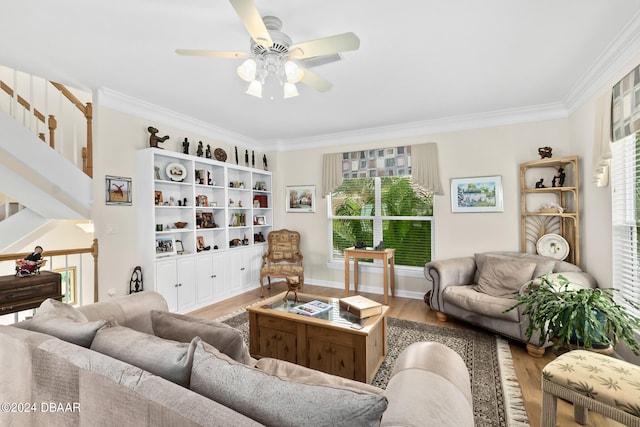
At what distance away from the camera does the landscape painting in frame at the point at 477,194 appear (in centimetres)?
395

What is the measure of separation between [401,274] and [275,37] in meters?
3.67

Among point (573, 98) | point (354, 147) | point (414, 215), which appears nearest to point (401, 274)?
point (414, 215)

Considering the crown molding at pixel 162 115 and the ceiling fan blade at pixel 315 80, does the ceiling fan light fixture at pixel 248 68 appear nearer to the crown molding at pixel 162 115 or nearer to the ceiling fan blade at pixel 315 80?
the ceiling fan blade at pixel 315 80

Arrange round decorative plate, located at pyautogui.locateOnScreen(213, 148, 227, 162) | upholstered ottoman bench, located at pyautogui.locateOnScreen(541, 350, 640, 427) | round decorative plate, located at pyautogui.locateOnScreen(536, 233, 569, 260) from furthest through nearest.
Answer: round decorative plate, located at pyautogui.locateOnScreen(213, 148, 227, 162)
round decorative plate, located at pyautogui.locateOnScreen(536, 233, 569, 260)
upholstered ottoman bench, located at pyautogui.locateOnScreen(541, 350, 640, 427)

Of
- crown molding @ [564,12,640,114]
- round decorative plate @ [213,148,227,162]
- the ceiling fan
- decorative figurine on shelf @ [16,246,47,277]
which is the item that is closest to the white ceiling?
crown molding @ [564,12,640,114]

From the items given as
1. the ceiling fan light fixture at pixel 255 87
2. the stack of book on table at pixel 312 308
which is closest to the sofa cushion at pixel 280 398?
the stack of book on table at pixel 312 308

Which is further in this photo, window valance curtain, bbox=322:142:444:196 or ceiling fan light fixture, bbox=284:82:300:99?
window valance curtain, bbox=322:142:444:196

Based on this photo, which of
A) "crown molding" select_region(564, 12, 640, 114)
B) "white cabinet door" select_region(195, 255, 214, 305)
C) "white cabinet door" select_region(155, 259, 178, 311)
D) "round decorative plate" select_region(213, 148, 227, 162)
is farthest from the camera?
"round decorative plate" select_region(213, 148, 227, 162)

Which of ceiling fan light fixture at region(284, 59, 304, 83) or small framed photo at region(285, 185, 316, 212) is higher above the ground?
ceiling fan light fixture at region(284, 59, 304, 83)

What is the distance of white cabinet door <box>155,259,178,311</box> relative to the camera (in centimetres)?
353

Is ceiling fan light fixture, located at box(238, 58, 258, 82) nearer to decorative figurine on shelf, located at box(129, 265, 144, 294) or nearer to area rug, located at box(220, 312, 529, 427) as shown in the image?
area rug, located at box(220, 312, 529, 427)

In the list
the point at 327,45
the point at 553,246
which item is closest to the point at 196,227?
the point at 327,45

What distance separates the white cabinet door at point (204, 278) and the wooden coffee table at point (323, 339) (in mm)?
1753

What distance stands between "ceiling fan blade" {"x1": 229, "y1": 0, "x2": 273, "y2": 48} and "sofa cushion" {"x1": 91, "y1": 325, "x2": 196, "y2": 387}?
1577 mm
